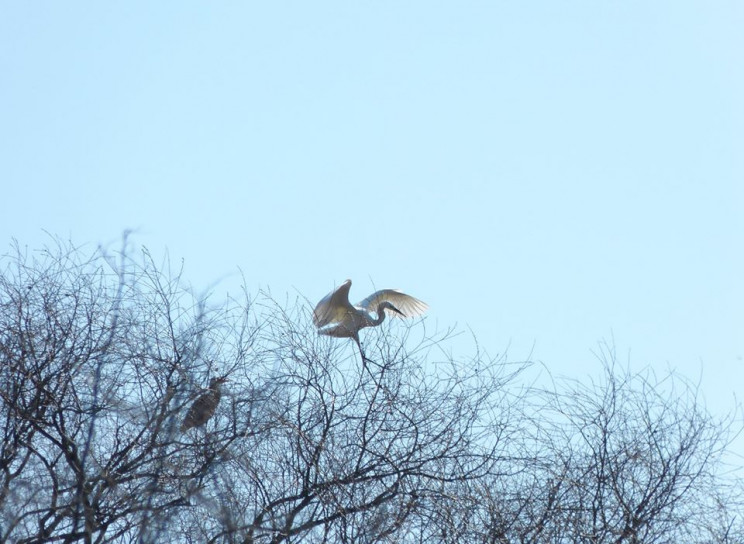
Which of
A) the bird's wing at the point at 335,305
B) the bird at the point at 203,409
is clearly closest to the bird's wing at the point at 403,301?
the bird's wing at the point at 335,305

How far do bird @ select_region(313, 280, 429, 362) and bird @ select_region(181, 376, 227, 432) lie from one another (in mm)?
1749

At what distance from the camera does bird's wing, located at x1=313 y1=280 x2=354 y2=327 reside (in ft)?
43.2

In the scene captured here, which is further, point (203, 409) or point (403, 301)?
point (403, 301)

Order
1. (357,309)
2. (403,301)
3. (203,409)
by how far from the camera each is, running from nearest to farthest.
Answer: (203,409)
(357,309)
(403,301)

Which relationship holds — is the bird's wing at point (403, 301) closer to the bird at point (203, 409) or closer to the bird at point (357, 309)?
the bird at point (357, 309)

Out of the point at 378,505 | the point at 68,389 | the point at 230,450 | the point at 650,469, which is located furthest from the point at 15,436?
the point at 650,469

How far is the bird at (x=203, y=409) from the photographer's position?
914cm

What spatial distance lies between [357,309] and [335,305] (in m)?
0.30

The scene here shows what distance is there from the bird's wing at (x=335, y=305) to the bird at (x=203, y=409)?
3.59 meters

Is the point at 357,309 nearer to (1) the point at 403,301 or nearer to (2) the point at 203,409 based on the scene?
(1) the point at 403,301

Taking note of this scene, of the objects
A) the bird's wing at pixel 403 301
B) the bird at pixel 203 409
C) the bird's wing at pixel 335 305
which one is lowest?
the bird at pixel 203 409

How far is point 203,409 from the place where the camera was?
921 centimetres

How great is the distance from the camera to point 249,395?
934 cm

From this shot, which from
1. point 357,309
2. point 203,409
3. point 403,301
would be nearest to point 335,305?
point 357,309
